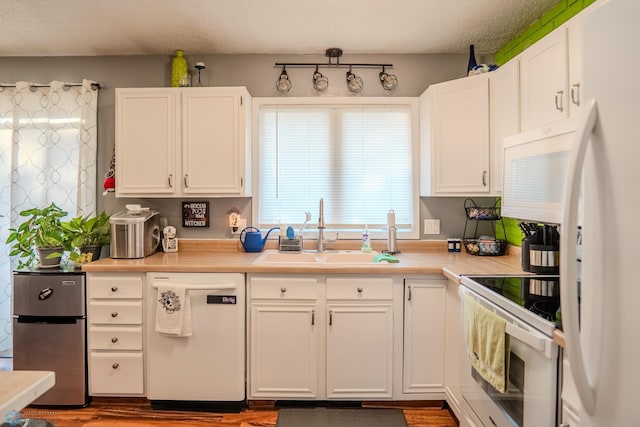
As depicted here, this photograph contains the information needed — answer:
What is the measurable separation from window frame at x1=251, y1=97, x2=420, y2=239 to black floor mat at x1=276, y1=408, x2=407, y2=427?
1166 mm

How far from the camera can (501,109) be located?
221cm

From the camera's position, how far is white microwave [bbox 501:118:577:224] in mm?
1218

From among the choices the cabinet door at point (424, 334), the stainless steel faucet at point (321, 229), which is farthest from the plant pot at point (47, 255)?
the cabinet door at point (424, 334)

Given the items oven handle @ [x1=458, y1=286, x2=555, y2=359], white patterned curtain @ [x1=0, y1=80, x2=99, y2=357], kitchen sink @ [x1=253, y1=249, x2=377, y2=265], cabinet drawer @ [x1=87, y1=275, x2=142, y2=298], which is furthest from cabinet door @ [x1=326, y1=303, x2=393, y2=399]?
white patterned curtain @ [x1=0, y1=80, x2=99, y2=357]

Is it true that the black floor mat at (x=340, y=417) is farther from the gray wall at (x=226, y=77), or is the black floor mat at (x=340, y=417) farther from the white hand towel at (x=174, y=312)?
the gray wall at (x=226, y=77)

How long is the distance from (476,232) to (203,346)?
2.10 meters

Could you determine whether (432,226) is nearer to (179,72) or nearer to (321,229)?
(321,229)

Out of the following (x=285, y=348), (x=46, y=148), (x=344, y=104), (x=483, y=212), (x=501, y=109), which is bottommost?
(x=285, y=348)

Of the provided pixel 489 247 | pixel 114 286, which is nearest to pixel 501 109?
pixel 489 247

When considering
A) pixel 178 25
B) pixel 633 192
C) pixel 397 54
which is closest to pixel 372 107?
pixel 397 54

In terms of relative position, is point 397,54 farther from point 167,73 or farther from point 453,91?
point 167,73

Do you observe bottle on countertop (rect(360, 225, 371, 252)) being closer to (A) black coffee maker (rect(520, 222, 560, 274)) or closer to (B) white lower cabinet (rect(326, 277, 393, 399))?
(B) white lower cabinet (rect(326, 277, 393, 399))

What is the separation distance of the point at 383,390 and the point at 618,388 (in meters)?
1.60

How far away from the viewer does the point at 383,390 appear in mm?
2146
